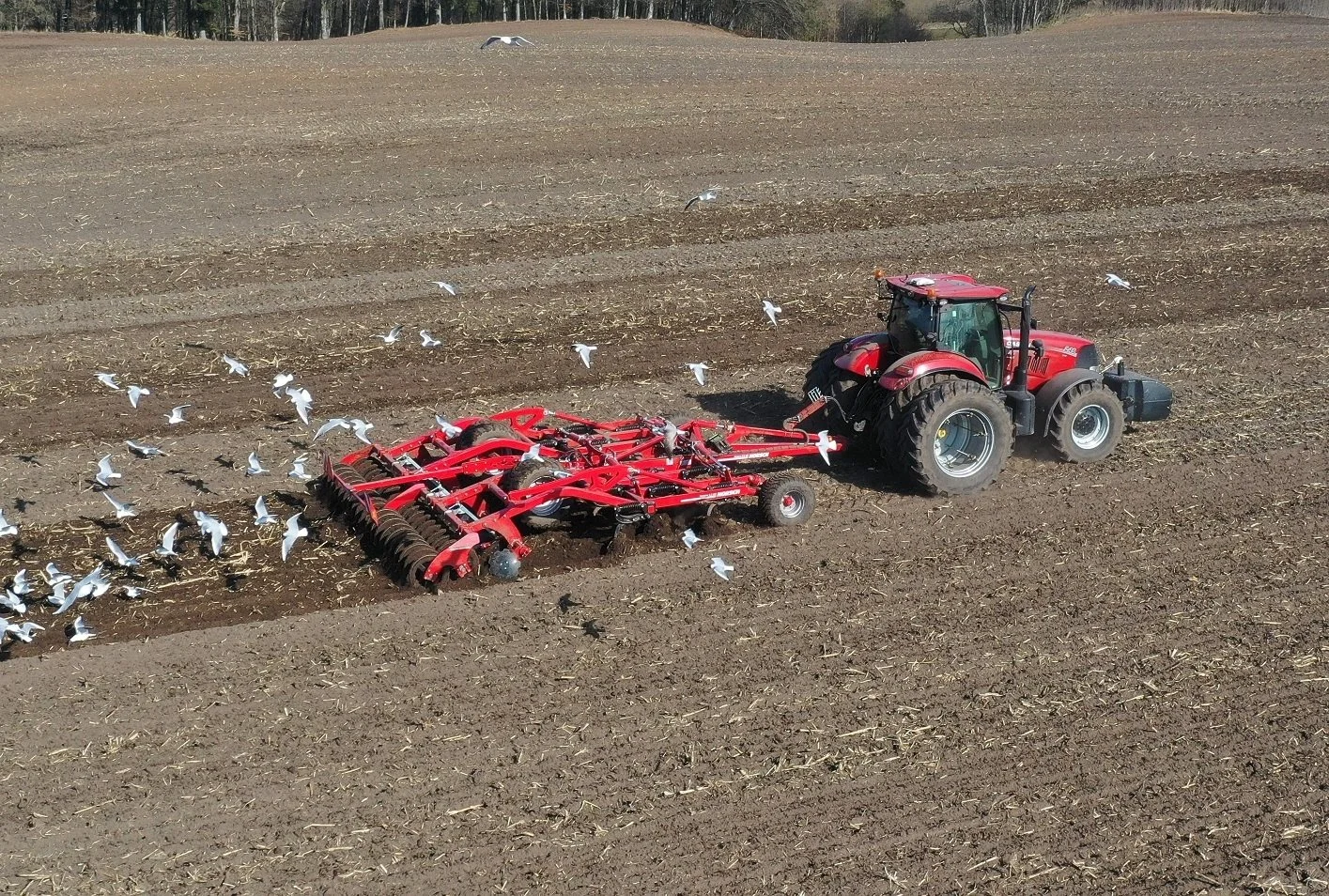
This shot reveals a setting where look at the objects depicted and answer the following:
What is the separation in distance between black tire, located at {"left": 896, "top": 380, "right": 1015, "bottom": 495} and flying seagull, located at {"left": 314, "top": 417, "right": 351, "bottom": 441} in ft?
15.6

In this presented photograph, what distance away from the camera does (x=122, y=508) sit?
35.7 feet

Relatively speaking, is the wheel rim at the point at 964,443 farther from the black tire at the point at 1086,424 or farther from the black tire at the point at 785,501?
the black tire at the point at 785,501

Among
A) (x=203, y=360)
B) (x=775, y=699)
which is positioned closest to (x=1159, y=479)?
(x=775, y=699)

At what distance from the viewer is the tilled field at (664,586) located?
7.27 metres

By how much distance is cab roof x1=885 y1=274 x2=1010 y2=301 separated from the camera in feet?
37.5

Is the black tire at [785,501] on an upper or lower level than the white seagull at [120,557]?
upper

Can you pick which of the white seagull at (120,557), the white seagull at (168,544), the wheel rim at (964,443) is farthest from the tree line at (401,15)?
the white seagull at (120,557)

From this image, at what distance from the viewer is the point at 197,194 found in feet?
79.7

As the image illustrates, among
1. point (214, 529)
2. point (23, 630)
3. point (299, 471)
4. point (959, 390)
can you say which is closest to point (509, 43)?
point (299, 471)

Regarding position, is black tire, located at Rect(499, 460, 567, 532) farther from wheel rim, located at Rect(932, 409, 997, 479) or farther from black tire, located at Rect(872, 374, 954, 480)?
wheel rim, located at Rect(932, 409, 997, 479)

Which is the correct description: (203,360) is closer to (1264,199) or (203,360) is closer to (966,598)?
(966,598)

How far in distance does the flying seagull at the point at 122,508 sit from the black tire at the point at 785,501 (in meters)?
5.06

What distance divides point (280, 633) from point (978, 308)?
6.30 meters

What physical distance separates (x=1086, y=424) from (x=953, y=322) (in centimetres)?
166
